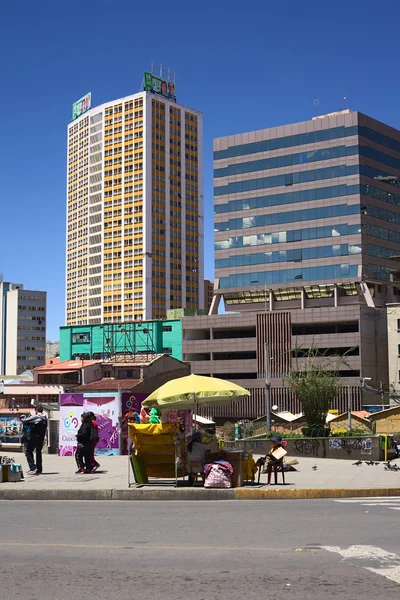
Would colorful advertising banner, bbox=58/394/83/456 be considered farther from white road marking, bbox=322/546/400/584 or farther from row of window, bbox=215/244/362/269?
row of window, bbox=215/244/362/269

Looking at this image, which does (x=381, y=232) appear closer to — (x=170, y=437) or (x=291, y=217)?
(x=291, y=217)

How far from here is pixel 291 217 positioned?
91812 millimetres

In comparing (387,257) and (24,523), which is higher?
(387,257)

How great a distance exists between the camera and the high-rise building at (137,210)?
137 metres

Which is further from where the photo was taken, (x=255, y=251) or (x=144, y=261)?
(x=144, y=261)

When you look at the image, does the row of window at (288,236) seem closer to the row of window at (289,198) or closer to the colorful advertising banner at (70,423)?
the row of window at (289,198)

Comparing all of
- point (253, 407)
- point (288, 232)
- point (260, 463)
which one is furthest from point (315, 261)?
point (260, 463)

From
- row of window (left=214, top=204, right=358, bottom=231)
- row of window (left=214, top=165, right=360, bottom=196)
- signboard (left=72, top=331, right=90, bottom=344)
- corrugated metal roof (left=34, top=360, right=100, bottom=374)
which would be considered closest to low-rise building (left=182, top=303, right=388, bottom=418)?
row of window (left=214, top=204, right=358, bottom=231)

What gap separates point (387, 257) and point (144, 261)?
2188 inches

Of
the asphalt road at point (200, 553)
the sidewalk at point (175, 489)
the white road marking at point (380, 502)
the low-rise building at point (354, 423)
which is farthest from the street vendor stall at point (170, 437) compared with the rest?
the low-rise building at point (354, 423)

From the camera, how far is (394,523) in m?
10.7

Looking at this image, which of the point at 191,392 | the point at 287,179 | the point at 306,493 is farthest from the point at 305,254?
the point at 306,493

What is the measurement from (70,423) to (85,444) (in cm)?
839

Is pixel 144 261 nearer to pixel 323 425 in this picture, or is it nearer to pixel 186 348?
pixel 186 348
